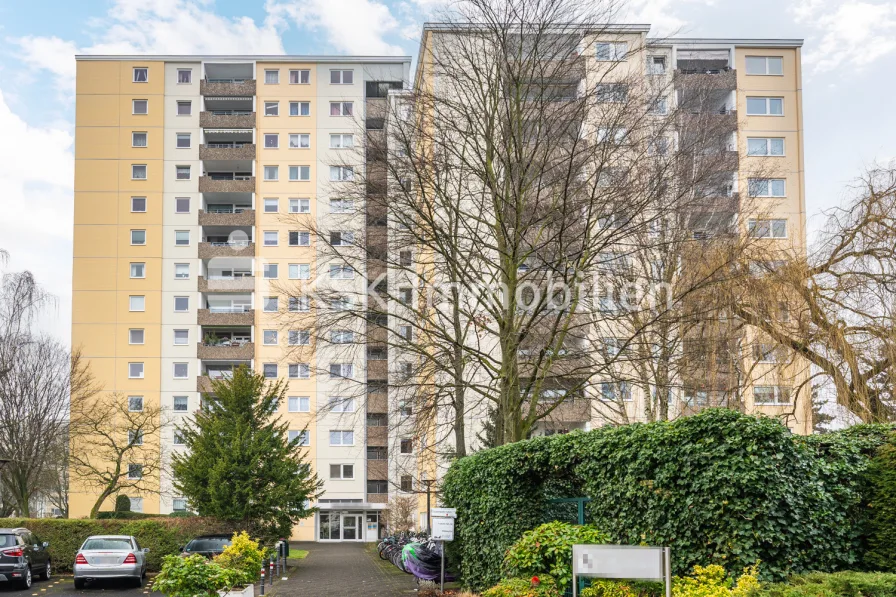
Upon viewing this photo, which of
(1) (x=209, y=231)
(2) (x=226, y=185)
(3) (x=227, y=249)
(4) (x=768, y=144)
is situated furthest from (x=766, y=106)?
(1) (x=209, y=231)

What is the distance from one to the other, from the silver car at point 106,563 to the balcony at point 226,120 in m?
44.7

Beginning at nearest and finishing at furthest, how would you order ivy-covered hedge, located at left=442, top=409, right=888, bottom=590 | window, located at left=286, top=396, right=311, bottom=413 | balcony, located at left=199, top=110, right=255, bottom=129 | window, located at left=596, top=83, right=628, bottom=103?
ivy-covered hedge, located at left=442, top=409, right=888, bottom=590, window, located at left=596, top=83, right=628, bottom=103, window, located at left=286, top=396, right=311, bottom=413, balcony, located at left=199, top=110, right=255, bottom=129

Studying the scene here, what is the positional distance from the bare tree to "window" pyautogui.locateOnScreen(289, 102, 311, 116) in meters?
50.7

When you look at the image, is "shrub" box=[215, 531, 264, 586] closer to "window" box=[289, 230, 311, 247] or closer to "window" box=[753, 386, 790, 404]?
"window" box=[753, 386, 790, 404]

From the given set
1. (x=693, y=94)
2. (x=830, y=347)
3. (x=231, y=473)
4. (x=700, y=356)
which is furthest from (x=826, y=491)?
(x=231, y=473)

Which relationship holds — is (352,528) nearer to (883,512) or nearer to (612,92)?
(612,92)

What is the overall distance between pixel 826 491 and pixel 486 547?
8736 millimetres

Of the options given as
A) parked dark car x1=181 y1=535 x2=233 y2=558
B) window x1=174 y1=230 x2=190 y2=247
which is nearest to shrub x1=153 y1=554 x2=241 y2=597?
parked dark car x1=181 y1=535 x2=233 y2=558

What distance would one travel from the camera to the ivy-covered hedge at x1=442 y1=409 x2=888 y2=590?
10.3 metres

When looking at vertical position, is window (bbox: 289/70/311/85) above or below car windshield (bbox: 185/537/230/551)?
above

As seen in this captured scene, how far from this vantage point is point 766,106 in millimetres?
58688

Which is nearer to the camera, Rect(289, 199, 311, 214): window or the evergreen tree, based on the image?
the evergreen tree

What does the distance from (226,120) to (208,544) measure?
43794 mm

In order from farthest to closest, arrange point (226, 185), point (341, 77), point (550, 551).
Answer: point (341, 77)
point (226, 185)
point (550, 551)
